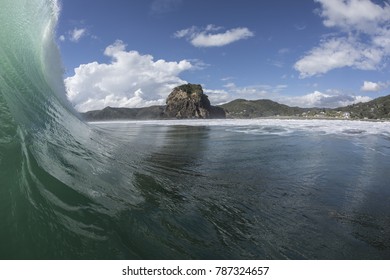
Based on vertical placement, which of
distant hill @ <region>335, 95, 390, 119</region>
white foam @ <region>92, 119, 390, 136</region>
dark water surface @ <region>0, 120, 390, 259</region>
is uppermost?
distant hill @ <region>335, 95, 390, 119</region>

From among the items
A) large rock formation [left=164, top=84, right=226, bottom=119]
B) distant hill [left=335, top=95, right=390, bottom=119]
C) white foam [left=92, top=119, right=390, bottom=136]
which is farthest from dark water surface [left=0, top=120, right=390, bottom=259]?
large rock formation [left=164, top=84, right=226, bottom=119]

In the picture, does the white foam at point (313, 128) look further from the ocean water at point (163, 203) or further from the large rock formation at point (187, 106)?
the large rock formation at point (187, 106)

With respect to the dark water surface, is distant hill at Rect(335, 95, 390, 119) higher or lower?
higher

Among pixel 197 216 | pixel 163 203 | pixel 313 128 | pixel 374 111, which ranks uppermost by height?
pixel 374 111

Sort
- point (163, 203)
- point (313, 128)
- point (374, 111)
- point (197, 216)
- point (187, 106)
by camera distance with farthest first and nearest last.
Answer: point (187, 106) < point (374, 111) < point (313, 128) < point (163, 203) < point (197, 216)

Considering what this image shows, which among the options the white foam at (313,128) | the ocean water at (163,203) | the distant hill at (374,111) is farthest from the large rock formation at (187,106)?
the ocean water at (163,203)

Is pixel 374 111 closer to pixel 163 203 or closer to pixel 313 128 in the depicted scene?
pixel 313 128

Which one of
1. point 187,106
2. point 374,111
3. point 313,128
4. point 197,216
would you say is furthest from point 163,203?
point 187,106

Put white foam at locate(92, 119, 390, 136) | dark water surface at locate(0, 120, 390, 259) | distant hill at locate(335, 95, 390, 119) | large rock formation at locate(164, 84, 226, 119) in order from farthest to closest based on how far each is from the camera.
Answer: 1. large rock formation at locate(164, 84, 226, 119)
2. distant hill at locate(335, 95, 390, 119)
3. white foam at locate(92, 119, 390, 136)
4. dark water surface at locate(0, 120, 390, 259)

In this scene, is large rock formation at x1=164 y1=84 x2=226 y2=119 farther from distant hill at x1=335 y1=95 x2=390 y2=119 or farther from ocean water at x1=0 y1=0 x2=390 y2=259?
ocean water at x1=0 y1=0 x2=390 y2=259

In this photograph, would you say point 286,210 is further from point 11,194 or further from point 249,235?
point 11,194

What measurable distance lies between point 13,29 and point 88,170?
9732 mm

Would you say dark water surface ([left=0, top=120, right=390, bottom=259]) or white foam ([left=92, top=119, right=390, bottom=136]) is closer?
dark water surface ([left=0, top=120, right=390, bottom=259])
